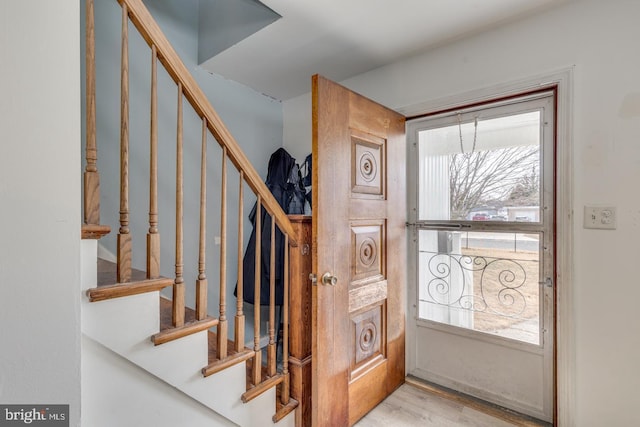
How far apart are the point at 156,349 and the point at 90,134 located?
2.43 feet

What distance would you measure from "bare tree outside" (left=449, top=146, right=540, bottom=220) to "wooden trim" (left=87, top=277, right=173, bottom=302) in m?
1.71

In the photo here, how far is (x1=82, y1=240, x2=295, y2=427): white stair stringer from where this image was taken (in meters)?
0.90

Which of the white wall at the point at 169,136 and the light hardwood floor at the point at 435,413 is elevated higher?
the white wall at the point at 169,136

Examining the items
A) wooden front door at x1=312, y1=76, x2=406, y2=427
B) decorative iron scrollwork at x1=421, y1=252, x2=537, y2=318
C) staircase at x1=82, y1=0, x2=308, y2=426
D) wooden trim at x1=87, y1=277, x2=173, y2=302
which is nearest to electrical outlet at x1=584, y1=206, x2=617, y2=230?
decorative iron scrollwork at x1=421, y1=252, x2=537, y2=318

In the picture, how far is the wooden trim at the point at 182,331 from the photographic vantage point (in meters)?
1.01

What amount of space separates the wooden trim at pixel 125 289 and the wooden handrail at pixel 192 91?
532 millimetres

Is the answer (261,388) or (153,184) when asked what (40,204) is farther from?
(261,388)

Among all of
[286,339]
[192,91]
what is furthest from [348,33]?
[286,339]

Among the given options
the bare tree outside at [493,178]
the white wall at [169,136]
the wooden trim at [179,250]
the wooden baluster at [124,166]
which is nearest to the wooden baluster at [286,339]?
the wooden trim at [179,250]

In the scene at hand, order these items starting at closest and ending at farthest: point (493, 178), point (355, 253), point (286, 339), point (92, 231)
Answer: point (92, 231) < point (286, 339) < point (355, 253) < point (493, 178)

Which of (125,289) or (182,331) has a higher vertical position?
(125,289)

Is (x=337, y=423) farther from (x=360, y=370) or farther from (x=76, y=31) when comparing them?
(x=76, y=31)

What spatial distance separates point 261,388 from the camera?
1.34 meters

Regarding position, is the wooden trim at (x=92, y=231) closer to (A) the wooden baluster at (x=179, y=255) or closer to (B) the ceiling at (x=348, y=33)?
(A) the wooden baluster at (x=179, y=255)
